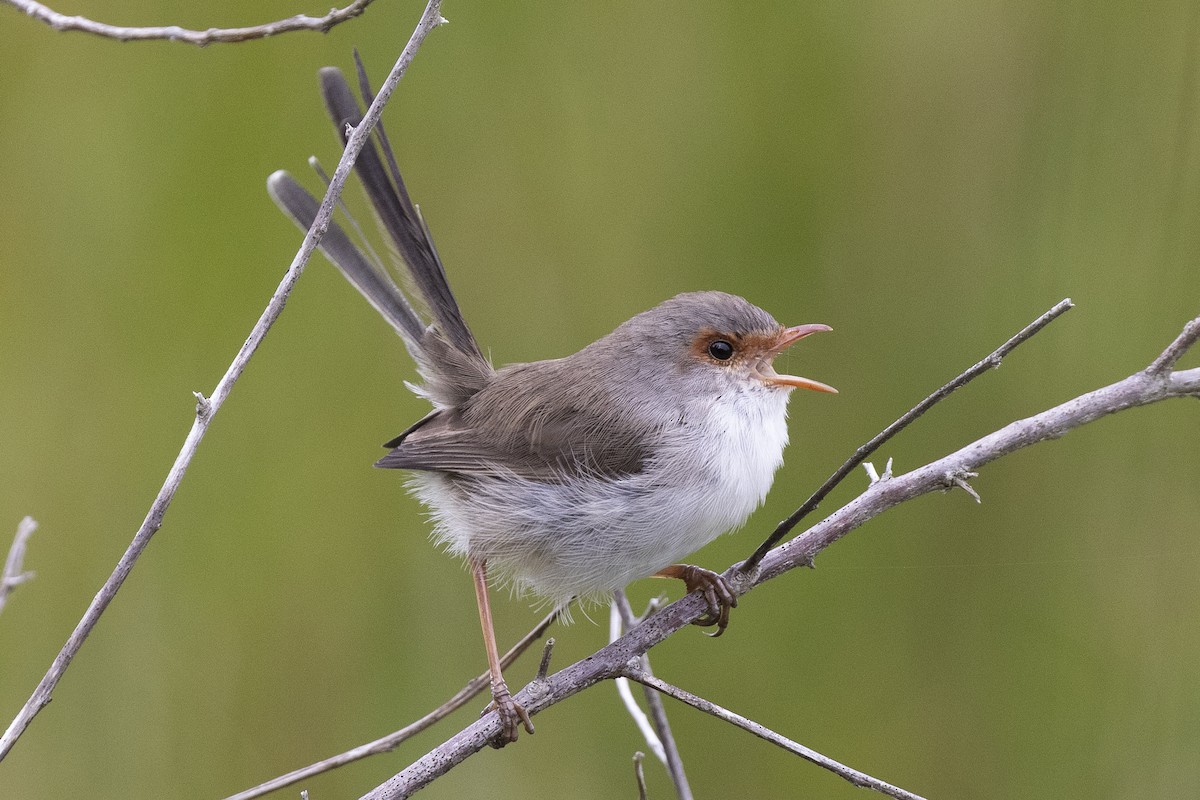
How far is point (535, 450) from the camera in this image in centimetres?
244

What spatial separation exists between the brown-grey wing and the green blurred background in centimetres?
83

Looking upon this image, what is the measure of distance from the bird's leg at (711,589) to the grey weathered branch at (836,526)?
38 mm

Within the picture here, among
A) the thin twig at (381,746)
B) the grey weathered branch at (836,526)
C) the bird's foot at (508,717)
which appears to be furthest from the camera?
the bird's foot at (508,717)

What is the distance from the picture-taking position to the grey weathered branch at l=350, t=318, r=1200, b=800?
166 centimetres

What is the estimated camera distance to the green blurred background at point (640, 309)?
3088 mm

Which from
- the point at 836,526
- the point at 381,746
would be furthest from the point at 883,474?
the point at 381,746

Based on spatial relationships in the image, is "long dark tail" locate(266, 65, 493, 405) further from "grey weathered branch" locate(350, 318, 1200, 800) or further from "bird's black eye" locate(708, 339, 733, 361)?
"grey weathered branch" locate(350, 318, 1200, 800)

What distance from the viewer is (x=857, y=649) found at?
322cm

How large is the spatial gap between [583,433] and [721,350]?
370 millimetres

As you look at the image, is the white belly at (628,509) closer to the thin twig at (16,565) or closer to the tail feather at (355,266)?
the tail feather at (355,266)

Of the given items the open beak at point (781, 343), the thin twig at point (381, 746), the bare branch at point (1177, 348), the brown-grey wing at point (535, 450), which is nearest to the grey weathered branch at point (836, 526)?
the bare branch at point (1177, 348)

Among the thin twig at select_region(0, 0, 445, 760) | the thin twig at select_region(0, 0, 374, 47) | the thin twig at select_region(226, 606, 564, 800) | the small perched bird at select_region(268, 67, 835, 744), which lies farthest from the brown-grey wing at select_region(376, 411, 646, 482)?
the thin twig at select_region(0, 0, 374, 47)

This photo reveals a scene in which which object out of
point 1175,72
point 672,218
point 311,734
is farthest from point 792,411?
point 311,734

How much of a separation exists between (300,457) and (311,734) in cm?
81
